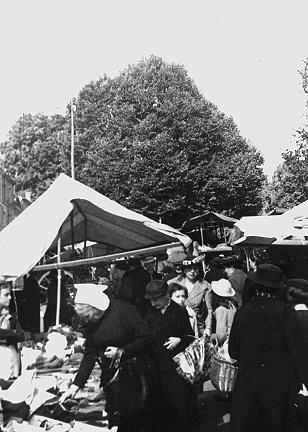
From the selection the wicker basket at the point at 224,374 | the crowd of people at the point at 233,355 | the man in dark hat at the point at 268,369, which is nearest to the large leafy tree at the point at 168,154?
the wicker basket at the point at 224,374

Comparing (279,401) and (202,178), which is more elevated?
(202,178)

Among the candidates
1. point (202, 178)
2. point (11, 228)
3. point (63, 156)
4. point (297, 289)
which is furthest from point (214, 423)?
point (63, 156)

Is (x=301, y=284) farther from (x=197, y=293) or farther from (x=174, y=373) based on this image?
(x=197, y=293)

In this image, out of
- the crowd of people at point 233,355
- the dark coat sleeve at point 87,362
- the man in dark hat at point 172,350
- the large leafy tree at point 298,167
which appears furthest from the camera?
the large leafy tree at point 298,167

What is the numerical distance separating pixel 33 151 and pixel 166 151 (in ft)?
74.0

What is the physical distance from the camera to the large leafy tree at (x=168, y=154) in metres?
35.4

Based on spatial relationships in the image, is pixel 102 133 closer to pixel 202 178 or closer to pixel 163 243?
pixel 202 178

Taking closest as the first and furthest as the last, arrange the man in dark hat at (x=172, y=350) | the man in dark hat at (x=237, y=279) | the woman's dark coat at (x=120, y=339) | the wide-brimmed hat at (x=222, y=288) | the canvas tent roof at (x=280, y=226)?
the woman's dark coat at (x=120, y=339)
the man in dark hat at (x=172, y=350)
the wide-brimmed hat at (x=222, y=288)
the man in dark hat at (x=237, y=279)
the canvas tent roof at (x=280, y=226)

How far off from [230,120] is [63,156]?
12.3 metres

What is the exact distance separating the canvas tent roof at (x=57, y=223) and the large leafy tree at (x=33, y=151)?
44.0 meters

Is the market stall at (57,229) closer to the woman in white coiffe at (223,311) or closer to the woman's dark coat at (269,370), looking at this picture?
the woman in white coiffe at (223,311)

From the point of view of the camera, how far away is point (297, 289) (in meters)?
6.62

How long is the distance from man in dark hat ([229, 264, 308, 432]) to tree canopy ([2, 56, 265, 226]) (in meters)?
30.1

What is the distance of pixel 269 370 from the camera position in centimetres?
485
